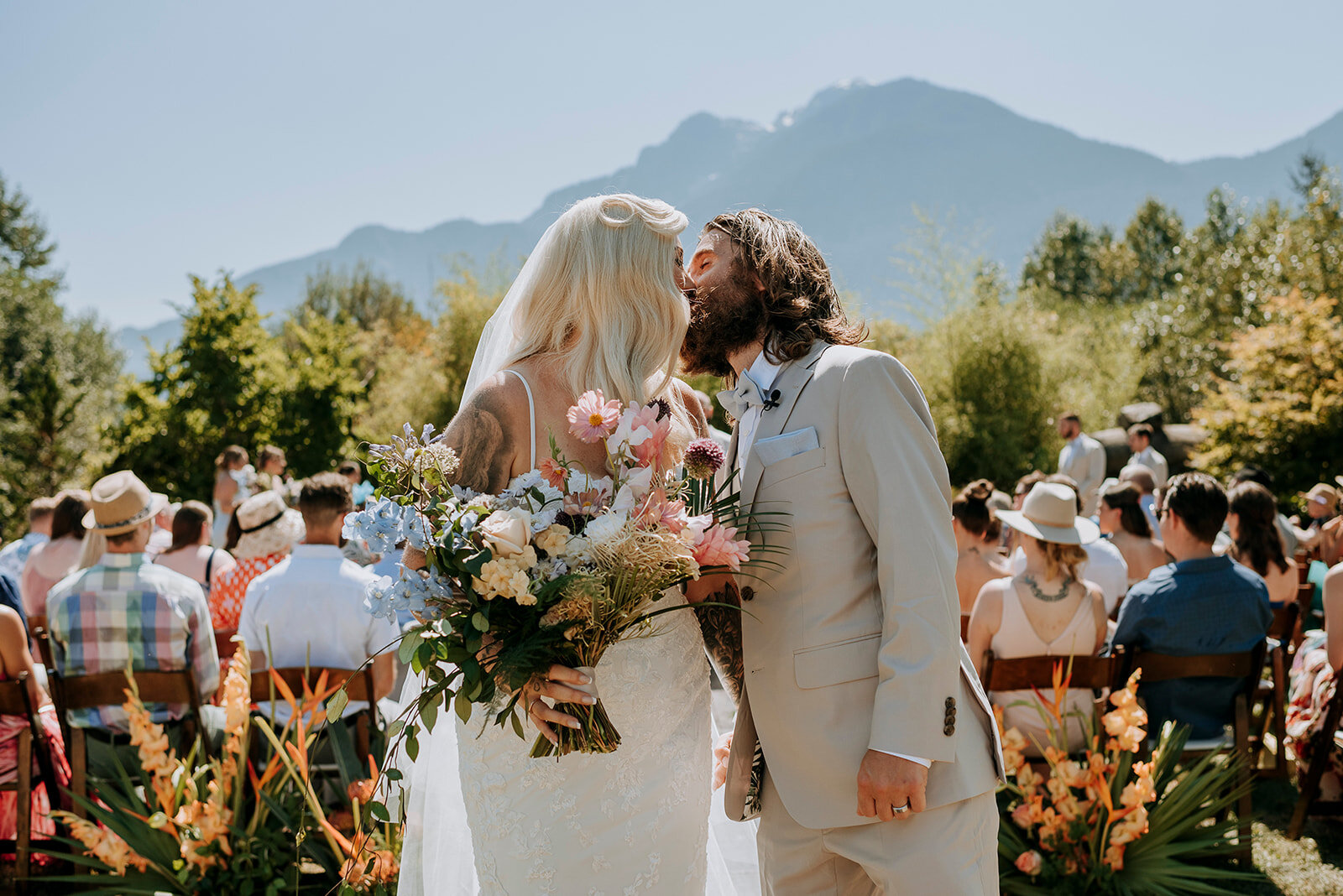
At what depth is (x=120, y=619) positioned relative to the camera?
4.38 meters

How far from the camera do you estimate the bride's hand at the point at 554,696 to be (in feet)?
6.50

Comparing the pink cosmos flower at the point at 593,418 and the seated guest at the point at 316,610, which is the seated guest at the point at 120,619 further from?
the pink cosmos flower at the point at 593,418

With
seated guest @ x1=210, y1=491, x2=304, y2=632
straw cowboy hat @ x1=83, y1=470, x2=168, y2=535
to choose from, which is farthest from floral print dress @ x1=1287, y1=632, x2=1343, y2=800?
straw cowboy hat @ x1=83, y1=470, x2=168, y2=535

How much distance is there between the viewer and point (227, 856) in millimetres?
3582

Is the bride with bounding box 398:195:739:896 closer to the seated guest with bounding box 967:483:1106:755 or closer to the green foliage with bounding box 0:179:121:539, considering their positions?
the seated guest with bounding box 967:483:1106:755

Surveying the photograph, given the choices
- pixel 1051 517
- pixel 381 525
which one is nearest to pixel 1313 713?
pixel 1051 517

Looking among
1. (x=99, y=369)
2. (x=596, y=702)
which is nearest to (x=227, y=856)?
(x=596, y=702)

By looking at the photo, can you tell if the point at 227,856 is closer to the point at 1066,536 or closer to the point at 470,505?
the point at 470,505

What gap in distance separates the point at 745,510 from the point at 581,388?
56 centimetres

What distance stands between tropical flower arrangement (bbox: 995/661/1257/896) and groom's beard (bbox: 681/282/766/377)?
7.64 ft

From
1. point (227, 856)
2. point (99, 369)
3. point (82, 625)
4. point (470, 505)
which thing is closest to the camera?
point (470, 505)

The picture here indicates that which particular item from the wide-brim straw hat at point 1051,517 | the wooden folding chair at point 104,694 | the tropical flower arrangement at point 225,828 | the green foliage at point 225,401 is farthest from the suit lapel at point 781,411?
the green foliage at point 225,401

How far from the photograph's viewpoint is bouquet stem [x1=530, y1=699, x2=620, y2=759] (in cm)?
205

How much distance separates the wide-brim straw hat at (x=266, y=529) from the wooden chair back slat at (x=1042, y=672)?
14.1 feet
